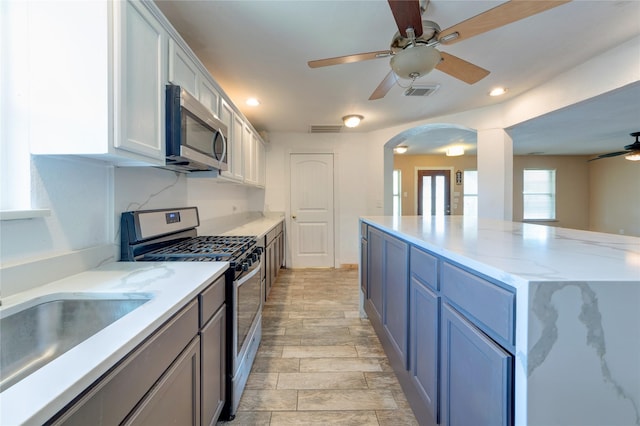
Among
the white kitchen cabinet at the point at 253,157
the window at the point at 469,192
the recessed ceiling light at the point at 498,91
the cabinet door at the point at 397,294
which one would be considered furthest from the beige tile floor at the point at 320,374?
the window at the point at 469,192

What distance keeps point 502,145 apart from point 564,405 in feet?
11.5

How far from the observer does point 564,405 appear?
675mm

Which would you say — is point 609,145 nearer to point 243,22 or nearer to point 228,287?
point 243,22

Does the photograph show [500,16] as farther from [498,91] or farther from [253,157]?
[253,157]

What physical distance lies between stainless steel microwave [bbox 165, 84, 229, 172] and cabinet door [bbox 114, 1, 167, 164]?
0.05 metres

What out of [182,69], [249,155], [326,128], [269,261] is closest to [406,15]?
[182,69]

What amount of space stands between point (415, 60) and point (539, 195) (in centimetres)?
766

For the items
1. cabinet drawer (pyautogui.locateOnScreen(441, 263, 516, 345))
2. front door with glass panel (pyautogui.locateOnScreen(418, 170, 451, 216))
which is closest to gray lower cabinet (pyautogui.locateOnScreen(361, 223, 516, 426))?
cabinet drawer (pyautogui.locateOnScreen(441, 263, 516, 345))

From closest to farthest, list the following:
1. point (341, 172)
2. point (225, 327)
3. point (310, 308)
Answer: point (225, 327) → point (310, 308) → point (341, 172)

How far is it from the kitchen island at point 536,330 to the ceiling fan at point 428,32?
1113 mm

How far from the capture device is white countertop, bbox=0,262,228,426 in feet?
1.50

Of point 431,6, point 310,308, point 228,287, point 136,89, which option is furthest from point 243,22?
point 310,308

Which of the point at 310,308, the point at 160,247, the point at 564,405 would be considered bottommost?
the point at 310,308

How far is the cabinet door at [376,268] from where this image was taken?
2072 mm
